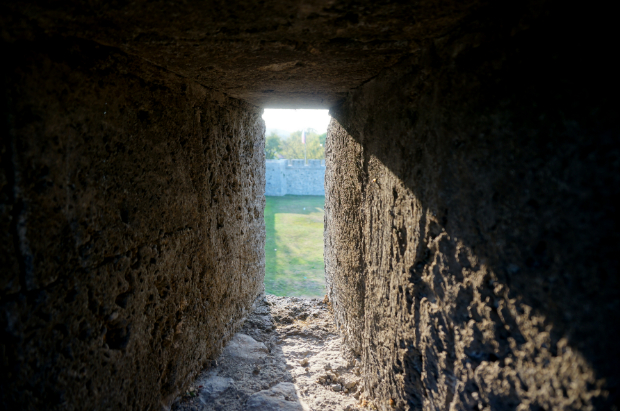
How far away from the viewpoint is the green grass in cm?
501

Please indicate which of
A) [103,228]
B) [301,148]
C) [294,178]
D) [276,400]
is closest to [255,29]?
[103,228]

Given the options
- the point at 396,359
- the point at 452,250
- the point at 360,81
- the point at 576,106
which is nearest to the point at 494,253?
the point at 452,250

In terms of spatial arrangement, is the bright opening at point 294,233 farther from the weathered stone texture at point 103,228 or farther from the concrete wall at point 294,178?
the weathered stone texture at point 103,228

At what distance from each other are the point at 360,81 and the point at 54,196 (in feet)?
5.31

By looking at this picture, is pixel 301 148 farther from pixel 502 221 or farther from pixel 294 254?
pixel 502 221

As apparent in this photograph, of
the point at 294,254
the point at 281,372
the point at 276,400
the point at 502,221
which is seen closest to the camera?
the point at 502,221

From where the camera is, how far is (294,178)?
18.6 meters

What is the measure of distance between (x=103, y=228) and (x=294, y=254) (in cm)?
558

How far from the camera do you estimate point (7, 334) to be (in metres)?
1.02

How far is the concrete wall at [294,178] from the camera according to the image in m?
18.3

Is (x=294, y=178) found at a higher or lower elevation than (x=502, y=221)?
lower

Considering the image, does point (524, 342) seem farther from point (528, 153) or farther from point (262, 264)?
point (262, 264)

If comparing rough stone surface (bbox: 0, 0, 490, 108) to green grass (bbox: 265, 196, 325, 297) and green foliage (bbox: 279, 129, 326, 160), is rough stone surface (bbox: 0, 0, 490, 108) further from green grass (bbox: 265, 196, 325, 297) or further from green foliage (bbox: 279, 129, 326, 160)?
green foliage (bbox: 279, 129, 326, 160)

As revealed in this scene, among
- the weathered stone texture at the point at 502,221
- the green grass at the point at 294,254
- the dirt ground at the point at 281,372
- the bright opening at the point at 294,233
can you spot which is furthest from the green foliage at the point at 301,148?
the weathered stone texture at the point at 502,221
